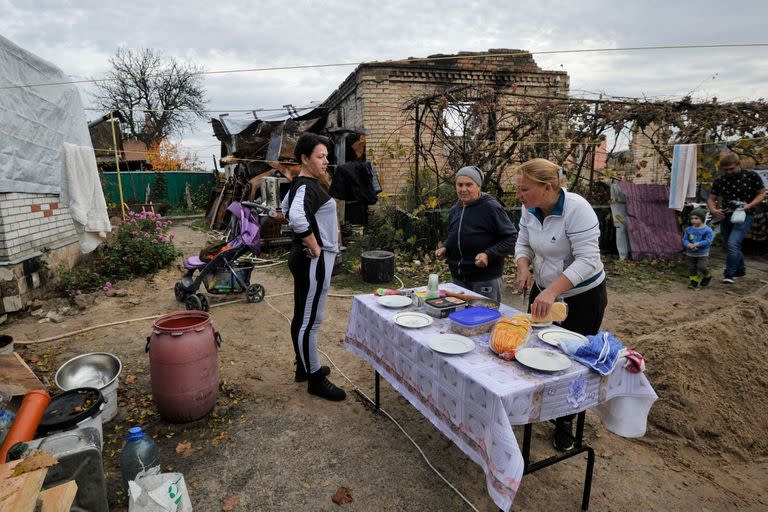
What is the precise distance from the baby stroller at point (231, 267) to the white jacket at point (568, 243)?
12.3 feet

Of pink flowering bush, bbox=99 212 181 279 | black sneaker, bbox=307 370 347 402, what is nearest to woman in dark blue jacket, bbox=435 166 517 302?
black sneaker, bbox=307 370 347 402

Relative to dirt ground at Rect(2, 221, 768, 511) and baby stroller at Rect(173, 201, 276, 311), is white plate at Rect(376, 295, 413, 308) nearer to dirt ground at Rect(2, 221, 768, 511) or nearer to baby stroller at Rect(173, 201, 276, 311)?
dirt ground at Rect(2, 221, 768, 511)

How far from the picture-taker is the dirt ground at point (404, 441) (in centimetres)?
248

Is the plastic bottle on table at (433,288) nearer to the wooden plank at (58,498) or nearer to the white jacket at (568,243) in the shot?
the white jacket at (568,243)

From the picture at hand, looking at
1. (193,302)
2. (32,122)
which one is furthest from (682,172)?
(32,122)

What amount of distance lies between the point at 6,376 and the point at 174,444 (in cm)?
144

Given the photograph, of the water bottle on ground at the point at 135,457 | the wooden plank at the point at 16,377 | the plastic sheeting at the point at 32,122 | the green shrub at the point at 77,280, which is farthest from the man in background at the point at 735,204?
the plastic sheeting at the point at 32,122

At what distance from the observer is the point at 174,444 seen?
2.95 m

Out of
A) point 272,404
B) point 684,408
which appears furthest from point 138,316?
point 684,408

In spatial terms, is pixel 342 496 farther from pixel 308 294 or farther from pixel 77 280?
pixel 77 280

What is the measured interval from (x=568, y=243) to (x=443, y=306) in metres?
0.86

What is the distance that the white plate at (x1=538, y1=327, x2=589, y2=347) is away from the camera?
223 cm

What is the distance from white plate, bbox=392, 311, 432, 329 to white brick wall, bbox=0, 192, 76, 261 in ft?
18.3

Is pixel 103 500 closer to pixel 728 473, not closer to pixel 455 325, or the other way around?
pixel 455 325
